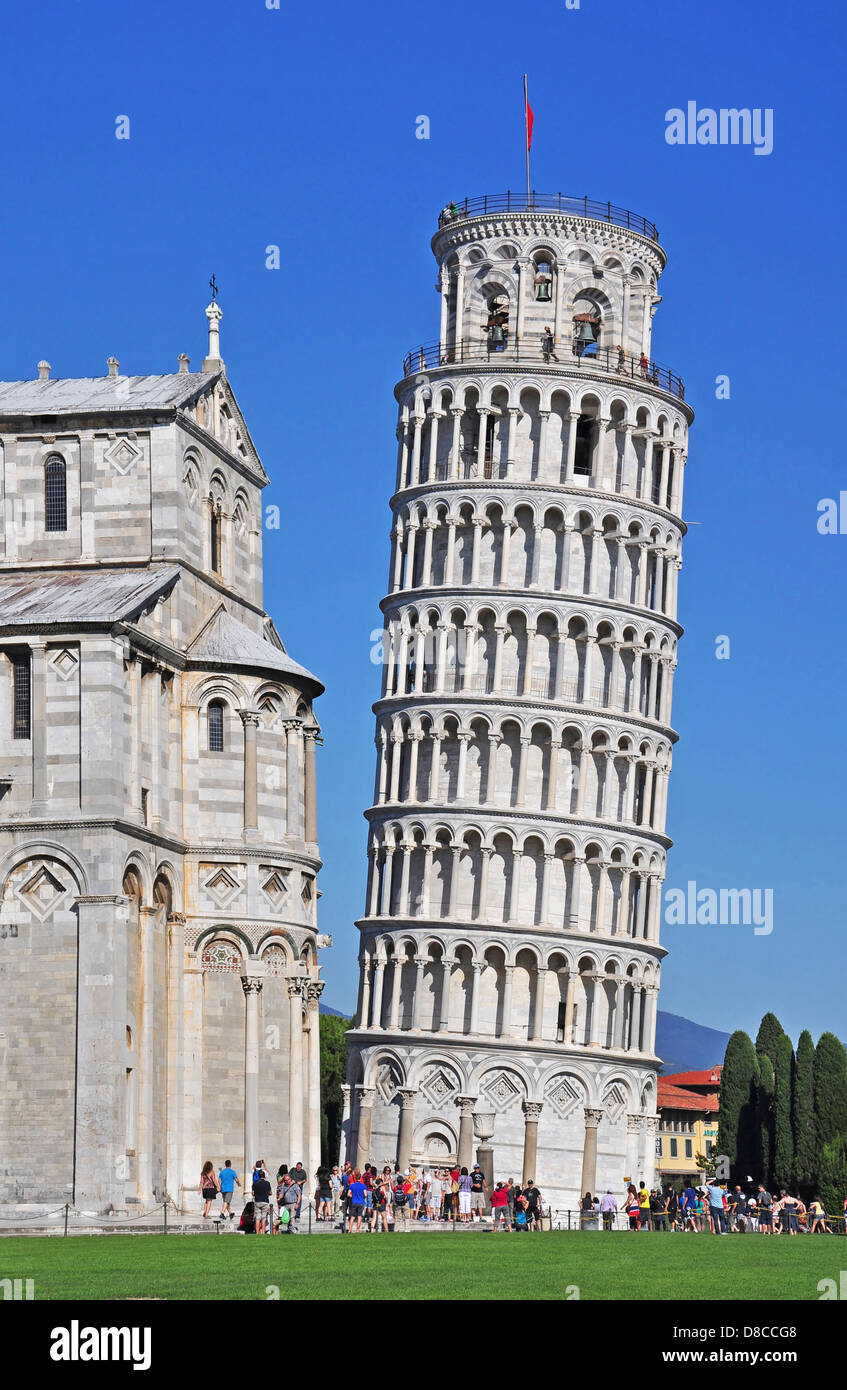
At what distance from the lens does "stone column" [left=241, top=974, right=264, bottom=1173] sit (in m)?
55.6

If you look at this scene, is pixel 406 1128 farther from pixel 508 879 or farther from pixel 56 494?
pixel 56 494

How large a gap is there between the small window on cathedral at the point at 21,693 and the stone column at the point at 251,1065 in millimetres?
8593

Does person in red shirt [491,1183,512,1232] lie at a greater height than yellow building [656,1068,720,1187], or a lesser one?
greater

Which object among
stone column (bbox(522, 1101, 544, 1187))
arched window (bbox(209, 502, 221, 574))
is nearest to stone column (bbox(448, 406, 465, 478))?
stone column (bbox(522, 1101, 544, 1187))

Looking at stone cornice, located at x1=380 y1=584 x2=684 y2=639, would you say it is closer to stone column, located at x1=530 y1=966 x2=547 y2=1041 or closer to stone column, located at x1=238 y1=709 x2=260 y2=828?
stone column, located at x1=530 y1=966 x2=547 y2=1041

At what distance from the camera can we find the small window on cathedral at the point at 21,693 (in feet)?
174

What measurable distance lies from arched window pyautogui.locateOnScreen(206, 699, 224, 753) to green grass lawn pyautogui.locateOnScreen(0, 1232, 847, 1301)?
49.1 ft

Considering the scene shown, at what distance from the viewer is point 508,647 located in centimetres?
9656

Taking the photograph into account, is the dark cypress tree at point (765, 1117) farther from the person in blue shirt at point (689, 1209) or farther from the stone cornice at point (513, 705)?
the person in blue shirt at point (689, 1209)

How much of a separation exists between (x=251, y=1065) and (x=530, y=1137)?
3742cm

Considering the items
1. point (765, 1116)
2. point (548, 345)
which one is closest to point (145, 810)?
point (548, 345)

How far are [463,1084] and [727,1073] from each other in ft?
85.1

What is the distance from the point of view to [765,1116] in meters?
110
